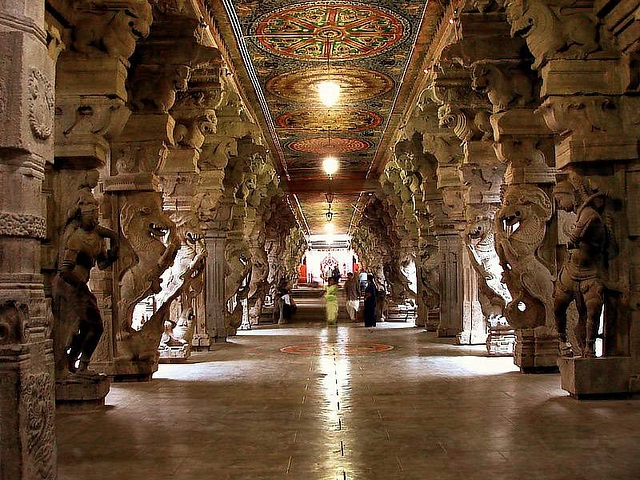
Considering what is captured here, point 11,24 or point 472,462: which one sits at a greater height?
point 11,24

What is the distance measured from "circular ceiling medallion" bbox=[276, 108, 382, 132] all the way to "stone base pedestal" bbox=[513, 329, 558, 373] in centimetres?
777

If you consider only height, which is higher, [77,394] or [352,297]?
[352,297]

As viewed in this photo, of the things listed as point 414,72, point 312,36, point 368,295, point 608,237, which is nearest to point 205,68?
point 312,36

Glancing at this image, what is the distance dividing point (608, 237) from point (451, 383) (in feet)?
8.89

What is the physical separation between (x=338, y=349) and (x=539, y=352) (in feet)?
15.2

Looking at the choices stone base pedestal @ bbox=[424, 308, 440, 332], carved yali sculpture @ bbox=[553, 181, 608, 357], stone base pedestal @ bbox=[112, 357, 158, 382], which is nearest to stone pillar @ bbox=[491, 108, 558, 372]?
carved yali sculpture @ bbox=[553, 181, 608, 357]

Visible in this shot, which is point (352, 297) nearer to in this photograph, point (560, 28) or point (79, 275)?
point (560, 28)

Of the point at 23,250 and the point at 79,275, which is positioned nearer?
the point at 23,250

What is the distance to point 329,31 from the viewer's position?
1112 centimetres

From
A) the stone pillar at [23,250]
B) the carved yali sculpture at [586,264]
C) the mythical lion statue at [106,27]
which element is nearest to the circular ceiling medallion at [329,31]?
the mythical lion statue at [106,27]

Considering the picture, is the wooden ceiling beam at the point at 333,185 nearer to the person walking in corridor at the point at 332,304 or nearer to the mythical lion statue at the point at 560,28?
the person walking in corridor at the point at 332,304

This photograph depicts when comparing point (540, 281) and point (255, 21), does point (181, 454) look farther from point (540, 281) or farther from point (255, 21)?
point (255, 21)

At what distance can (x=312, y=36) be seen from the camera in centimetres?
1129

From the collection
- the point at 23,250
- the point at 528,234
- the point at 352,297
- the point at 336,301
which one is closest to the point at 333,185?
the point at 352,297
